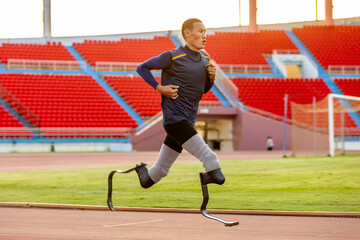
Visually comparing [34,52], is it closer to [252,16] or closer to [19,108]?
[19,108]

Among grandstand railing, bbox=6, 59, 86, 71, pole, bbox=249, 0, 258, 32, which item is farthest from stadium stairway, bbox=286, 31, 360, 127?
grandstand railing, bbox=6, 59, 86, 71

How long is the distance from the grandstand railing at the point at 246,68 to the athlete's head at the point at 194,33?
37384mm

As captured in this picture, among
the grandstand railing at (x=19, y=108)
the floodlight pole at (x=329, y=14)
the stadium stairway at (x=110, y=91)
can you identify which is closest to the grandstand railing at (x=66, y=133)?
the grandstand railing at (x=19, y=108)

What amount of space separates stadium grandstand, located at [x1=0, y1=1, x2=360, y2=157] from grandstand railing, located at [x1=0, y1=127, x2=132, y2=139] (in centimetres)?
6

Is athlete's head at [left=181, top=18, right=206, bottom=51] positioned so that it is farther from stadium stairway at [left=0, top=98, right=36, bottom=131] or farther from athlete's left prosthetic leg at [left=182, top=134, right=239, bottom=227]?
stadium stairway at [left=0, top=98, right=36, bottom=131]

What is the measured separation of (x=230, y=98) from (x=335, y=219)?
31344 millimetres

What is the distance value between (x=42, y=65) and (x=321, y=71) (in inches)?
859

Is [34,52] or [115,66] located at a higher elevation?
[34,52]

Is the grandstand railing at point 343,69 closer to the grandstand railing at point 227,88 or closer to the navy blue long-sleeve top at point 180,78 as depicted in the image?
the grandstand railing at point 227,88

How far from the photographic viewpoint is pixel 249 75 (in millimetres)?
43281

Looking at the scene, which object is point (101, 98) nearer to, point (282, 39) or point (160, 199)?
point (282, 39)

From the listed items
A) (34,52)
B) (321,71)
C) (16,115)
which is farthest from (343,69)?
(16,115)

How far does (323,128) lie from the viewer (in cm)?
3170

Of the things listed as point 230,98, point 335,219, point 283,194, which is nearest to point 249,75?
point 230,98
